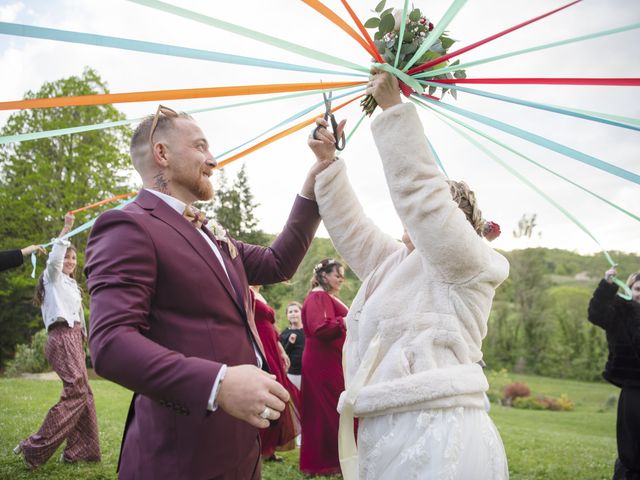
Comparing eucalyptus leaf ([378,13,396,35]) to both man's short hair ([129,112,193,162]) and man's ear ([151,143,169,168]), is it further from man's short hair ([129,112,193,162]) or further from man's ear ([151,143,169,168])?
man's ear ([151,143,169,168])

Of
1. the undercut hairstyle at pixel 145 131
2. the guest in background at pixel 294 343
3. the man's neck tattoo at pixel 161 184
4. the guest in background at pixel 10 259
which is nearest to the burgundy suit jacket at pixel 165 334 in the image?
the man's neck tattoo at pixel 161 184

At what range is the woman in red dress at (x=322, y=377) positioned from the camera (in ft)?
20.8

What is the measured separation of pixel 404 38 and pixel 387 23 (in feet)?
0.38

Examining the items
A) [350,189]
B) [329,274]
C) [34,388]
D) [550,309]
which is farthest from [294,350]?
[550,309]

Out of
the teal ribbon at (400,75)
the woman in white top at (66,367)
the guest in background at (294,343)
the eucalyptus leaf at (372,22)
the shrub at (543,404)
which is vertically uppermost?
the eucalyptus leaf at (372,22)

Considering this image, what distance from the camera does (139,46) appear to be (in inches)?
84.0

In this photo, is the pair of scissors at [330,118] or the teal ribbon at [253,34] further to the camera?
the pair of scissors at [330,118]

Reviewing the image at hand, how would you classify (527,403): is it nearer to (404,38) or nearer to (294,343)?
(294,343)

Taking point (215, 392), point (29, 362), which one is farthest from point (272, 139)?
point (29, 362)

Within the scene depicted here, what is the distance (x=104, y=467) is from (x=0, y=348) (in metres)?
19.5

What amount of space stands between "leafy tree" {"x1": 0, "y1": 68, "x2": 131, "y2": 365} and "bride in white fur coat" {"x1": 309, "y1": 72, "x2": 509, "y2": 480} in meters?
19.7

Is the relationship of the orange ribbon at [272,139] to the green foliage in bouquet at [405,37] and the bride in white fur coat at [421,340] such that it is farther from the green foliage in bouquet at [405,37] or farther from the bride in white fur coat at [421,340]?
the bride in white fur coat at [421,340]

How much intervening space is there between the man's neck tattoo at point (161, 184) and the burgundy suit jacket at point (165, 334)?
0.12 m

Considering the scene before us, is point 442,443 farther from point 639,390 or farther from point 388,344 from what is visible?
point 639,390
